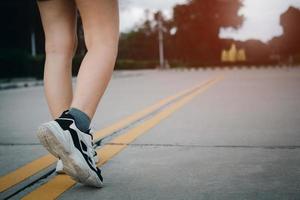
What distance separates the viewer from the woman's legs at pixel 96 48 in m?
2.18

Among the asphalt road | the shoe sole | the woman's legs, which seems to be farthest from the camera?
the woman's legs

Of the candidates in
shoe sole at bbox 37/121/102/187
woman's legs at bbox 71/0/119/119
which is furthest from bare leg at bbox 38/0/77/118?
shoe sole at bbox 37/121/102/187

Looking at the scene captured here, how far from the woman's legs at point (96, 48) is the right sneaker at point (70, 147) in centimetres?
17

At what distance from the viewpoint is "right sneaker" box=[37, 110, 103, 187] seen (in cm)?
188

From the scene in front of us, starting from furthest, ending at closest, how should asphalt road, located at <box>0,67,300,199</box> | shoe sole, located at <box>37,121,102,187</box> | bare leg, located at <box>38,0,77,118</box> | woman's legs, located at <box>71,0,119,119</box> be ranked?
bare leg, located at <box>38,0,77,118</box> → woman's legs, located at <box>71,0,119,119</box> → asphalt road, located at <box>0,67,300,199</box> → shoe sole, located at <box>37,121,102,187</box>

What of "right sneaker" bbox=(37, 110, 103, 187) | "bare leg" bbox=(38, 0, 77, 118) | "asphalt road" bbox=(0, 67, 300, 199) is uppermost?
"bare leg" bbox=(38, 0, 77, 118)

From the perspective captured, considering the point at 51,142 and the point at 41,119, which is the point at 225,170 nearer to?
the point at 51,142

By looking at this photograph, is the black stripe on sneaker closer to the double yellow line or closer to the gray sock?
the gray sock

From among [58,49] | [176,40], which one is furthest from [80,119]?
[176,40]

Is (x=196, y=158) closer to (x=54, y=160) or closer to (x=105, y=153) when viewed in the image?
(x=105, y=153)

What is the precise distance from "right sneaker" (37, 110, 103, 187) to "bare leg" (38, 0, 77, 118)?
0.39m

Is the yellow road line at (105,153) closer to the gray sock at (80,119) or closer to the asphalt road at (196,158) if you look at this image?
the asphalt road at (196,158)

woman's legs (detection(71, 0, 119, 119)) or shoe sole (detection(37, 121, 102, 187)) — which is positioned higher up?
woman's legs (detection(71, 0, 119, 119))

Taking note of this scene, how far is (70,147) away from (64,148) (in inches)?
1.2
